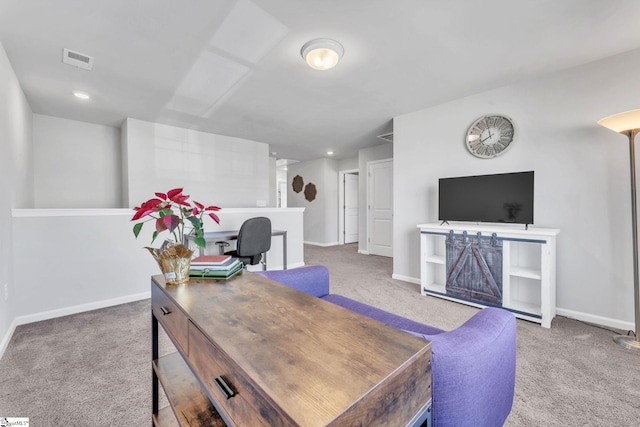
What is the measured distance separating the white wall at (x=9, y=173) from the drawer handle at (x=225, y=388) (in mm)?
2514

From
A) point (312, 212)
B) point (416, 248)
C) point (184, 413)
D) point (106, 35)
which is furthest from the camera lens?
point (312, 212)

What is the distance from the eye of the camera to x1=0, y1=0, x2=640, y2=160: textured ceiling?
5.77 ft

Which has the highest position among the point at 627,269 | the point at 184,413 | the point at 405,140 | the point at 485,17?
the point at 485,17

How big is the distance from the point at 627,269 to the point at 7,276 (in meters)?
5.21

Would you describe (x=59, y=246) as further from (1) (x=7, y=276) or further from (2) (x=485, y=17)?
(2) (x=485, y=17)

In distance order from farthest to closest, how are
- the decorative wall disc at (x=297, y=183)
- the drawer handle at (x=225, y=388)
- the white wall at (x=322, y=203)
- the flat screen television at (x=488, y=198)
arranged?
the decorative wall disc at (x=297, y=183) → the white wall at (x=322, y=203) → the flat screen television at (x=488, y=198) → the drawer handle at (x=225, y=388)

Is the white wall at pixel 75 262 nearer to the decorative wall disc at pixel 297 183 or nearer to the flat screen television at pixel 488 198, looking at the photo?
the flat screen television at pixel 488 198

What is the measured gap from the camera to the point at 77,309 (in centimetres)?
277

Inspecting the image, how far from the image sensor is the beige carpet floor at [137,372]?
1400mm

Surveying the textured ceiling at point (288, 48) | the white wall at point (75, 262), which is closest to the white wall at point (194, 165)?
the textured ceiling at point (288, 48)

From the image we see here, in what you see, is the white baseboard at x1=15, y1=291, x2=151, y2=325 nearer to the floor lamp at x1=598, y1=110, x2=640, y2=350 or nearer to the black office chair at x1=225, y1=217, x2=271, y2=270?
the black office chair at x1=225, y1=217, x2=271, y2=270

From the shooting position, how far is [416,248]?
3.67 m

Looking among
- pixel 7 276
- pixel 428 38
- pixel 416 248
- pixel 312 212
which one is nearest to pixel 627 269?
pixel 416 248

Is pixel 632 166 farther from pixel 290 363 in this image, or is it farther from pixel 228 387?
pixel 228 387
